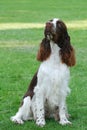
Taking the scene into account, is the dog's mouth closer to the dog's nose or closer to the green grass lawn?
the dog's nose

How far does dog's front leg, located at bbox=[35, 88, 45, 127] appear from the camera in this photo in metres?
8.55

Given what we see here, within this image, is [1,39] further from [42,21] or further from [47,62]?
[47,62]

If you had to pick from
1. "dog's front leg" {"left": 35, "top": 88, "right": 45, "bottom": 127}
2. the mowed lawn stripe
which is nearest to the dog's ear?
"dog's front leg" {"left": 35, "top": 88, "right": 45, "bottom": 127}

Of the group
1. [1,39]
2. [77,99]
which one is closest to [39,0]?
[1,39]

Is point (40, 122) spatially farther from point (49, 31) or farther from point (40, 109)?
point (49, 31)

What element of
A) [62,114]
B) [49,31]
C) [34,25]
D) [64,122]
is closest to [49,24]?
[49,31]

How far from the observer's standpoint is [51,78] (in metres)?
8.38

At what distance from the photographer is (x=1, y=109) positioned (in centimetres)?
980

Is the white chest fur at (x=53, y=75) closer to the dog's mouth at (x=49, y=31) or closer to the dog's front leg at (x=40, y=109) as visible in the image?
the dog's front leg at (x=40, y=109)

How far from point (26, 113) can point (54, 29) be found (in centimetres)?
159

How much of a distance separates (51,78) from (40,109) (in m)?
0.57

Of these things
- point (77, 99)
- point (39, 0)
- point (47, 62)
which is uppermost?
point (47, 62)

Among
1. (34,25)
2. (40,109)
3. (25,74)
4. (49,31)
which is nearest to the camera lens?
(49,31)

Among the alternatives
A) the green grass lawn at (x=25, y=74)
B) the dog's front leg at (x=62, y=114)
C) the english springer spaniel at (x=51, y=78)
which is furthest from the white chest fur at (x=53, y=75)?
the green grass lawn at (x=25, y=74)
